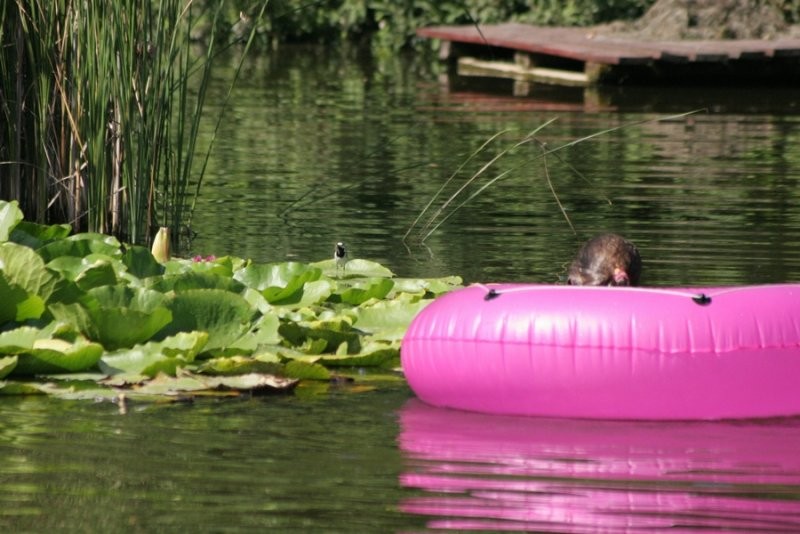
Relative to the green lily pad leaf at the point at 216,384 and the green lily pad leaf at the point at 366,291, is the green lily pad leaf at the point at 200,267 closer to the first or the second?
the green lily pad leaf at the point at 366,291

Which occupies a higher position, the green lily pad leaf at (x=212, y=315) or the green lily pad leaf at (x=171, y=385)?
the green lily pad leaf at (x=212, y=315)

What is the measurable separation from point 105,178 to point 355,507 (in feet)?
10.9

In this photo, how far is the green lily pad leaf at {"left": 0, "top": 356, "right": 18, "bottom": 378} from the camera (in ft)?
17.2

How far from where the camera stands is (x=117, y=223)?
7.27m

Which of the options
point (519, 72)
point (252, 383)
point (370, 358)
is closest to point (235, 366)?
point (252, 383)

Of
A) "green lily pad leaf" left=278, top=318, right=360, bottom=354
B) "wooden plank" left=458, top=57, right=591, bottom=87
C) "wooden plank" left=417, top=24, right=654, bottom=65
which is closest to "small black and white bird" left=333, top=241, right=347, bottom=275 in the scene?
"green lily pad leaf" left=278, top=318, right=360, bottom=354

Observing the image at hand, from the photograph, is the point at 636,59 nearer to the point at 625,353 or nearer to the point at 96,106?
the point at 96,106

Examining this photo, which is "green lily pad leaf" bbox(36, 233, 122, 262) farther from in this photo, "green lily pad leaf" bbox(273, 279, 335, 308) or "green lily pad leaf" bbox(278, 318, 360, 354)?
"green lily pad leaf" bbox(278, 318, 360, 354)

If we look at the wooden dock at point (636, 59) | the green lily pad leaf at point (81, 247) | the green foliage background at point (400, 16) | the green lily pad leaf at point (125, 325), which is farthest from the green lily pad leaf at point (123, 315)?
the green foliage background at point (400, 16)

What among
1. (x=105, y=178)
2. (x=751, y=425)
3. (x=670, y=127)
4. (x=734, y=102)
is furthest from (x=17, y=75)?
(x=734, y=102)

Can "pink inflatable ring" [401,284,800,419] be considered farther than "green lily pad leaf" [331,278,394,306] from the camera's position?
No

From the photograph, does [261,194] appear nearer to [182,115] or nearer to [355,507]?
[182,115]

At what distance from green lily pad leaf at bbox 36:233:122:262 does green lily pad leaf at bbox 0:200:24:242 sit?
12 cm

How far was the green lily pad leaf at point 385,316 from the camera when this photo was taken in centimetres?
606
